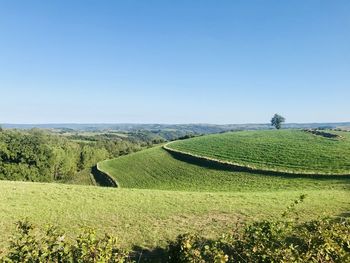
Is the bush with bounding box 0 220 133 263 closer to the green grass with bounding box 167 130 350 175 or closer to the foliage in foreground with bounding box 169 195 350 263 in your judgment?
the foliage in foreground with bounding box 169 195 350 263

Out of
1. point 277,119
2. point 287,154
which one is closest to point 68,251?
point 287,154

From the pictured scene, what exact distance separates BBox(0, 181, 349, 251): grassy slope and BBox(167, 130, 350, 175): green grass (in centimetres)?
2544

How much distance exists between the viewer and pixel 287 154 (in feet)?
229

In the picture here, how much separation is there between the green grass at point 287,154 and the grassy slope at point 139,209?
83.5ft

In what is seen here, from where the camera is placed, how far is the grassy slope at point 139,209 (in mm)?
22125

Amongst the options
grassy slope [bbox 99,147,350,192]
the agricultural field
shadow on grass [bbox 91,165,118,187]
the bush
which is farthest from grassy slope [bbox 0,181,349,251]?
shadow on grass [bbox 91,165,118,187]

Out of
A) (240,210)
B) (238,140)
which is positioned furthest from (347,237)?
(238,140)

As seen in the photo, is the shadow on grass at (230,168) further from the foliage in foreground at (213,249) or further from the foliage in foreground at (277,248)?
the foliage in foreground at (213,249)

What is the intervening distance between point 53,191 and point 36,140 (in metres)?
69.8

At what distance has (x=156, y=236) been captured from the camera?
21.3 metres

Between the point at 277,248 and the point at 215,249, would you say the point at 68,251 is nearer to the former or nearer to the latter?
the point at 215,249

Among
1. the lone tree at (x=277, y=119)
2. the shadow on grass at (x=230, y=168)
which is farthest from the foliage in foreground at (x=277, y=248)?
the lone tree at (x=277, y=119)

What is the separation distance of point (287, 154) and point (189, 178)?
21981 mm

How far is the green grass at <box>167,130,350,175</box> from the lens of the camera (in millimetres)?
58103
